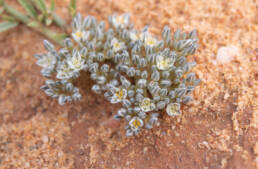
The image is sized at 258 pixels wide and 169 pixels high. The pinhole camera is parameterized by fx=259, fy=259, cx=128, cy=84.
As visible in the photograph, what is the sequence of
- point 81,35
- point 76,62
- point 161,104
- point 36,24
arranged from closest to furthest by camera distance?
point 161,104
point 76,62
point 81,35
point 36,24

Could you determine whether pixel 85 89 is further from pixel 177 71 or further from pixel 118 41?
pixel 177 71

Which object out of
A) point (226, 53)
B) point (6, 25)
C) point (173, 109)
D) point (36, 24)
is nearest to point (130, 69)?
point (173, 109)

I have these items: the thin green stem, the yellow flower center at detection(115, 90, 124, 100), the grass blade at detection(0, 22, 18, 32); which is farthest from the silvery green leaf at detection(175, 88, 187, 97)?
the grass blade at detection(0, 22, 18, 32)

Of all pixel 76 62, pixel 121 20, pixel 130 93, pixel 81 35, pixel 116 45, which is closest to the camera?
pixel 130 93

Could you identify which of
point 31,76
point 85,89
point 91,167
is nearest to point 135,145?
point 91,167

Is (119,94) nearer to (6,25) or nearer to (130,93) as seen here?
(130,93)

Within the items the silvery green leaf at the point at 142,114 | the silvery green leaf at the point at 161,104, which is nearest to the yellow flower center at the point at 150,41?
the silvery green leaf at the point at 161,104

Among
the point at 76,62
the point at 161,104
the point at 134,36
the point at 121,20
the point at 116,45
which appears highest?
the point at 121,20
